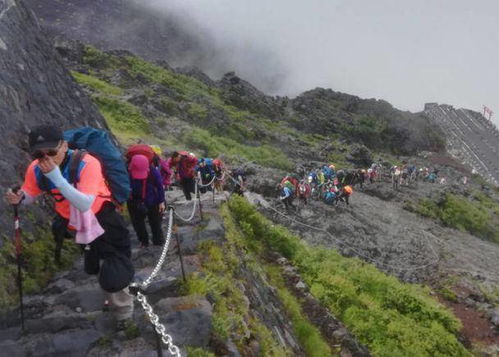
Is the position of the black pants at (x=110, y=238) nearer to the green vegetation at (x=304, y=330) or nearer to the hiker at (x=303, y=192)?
the green vegetation at (x=304, y=330)

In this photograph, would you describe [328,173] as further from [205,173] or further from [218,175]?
[205,173]

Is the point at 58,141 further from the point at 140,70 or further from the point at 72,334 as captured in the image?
the point at 140,70

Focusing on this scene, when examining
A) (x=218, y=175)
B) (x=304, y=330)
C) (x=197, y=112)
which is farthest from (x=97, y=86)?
(x=304, y=330)

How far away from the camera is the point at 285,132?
54969 millimetres

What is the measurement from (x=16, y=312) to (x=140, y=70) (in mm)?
52020

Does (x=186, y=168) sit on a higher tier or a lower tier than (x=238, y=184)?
higher

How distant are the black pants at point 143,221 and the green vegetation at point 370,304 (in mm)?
4494

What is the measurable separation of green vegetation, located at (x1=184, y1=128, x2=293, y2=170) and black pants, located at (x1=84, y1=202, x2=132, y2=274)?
26085 millimetres

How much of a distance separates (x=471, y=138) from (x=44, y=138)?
9664 centimetres

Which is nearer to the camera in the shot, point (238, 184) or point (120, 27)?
point (238, 184)

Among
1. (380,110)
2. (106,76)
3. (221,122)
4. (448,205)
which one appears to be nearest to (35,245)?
(448,205)

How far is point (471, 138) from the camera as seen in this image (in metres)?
91.9

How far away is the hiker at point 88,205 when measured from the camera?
4688 mm

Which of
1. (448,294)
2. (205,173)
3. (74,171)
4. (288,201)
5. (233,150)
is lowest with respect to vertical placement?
(448,294)
